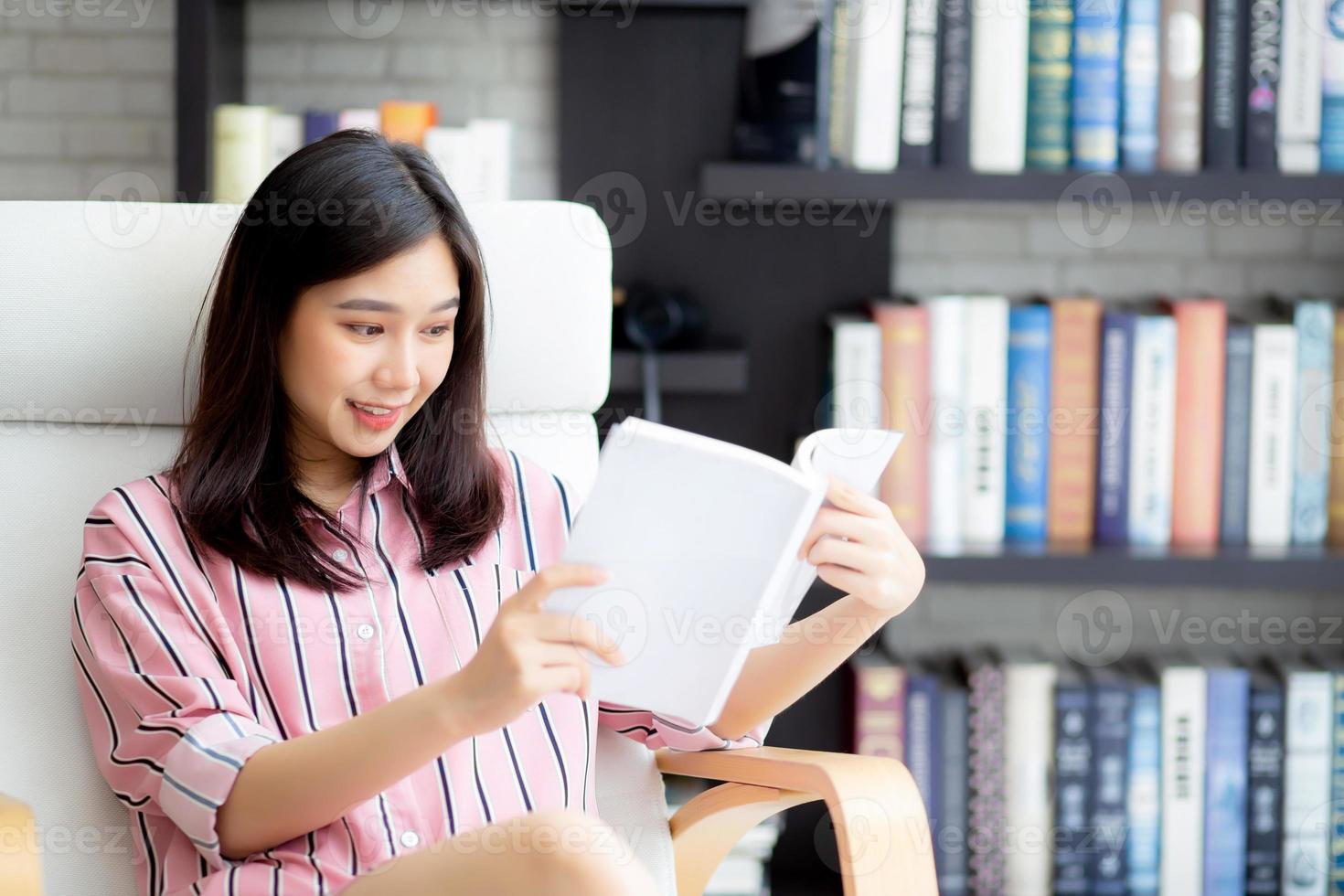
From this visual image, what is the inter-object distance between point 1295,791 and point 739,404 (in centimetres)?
88

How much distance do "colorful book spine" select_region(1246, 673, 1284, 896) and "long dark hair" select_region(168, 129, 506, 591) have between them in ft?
3.70

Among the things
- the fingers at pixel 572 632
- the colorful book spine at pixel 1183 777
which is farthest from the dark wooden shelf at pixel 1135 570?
the fingers at pixel 572 632

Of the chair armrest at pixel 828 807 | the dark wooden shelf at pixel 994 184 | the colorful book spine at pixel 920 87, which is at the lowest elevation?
the chair armrest at pixel 828 807

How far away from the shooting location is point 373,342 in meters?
1.02

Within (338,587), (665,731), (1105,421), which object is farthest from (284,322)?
(1105,421)

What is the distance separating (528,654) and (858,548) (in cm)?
29

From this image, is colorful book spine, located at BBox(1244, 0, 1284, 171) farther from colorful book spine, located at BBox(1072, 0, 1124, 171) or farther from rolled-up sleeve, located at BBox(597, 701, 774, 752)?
rolled-up sleeve, located at BBox(597, 701, 774, 752)

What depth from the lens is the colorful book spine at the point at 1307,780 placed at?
1.74 metres

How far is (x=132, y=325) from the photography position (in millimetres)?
1183

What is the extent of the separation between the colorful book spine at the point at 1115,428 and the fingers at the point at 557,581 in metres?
1.05

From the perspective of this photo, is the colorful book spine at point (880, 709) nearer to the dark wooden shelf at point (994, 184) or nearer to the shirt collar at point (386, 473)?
the dark wooden shelf at point (994, 184)

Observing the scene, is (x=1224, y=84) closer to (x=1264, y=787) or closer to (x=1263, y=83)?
(x=1263, y=83)

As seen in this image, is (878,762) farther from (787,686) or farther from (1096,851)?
(1096,851)

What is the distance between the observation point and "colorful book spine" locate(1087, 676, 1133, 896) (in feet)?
5.72
